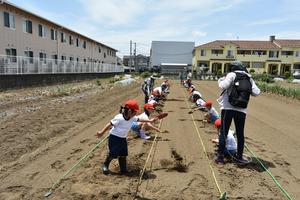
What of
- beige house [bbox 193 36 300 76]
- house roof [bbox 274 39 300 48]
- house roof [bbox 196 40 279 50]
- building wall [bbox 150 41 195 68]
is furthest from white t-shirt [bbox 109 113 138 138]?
building wall [bbox 150 41 195 68]

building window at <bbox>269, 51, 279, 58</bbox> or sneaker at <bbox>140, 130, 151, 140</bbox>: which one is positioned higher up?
building window at <bbox>269, 51, 279, 58</bbox>

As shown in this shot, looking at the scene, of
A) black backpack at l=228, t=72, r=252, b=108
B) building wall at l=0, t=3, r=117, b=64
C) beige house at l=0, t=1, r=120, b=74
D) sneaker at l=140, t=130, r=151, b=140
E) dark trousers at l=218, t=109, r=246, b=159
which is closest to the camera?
black backpack at l=228, t=72, r=252, b=108

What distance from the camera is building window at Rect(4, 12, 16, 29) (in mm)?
20125

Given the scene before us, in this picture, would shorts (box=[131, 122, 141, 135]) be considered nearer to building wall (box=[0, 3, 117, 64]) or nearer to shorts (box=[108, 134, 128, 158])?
shorts (box=[108, 134, 128, 158])

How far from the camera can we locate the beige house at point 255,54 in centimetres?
5419

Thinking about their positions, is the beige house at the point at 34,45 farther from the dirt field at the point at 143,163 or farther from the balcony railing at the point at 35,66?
the dirt field at the point at 143,163

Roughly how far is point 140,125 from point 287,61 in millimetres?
53906

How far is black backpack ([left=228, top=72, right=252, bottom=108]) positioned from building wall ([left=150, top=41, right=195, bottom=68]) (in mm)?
58460

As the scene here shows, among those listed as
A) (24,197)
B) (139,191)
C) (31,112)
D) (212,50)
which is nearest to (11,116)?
(31,112)

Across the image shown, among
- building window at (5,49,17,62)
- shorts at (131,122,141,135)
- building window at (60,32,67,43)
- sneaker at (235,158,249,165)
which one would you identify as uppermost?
building window at (60,32,67,43)

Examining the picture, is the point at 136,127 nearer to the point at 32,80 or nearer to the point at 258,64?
the point at 32,80

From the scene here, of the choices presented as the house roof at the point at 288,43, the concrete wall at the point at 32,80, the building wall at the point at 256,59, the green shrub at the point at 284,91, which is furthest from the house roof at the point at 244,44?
the green shrub at the point at 284,91

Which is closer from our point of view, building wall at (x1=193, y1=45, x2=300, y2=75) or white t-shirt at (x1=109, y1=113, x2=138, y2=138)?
white t-shirt at (x1=109, y1=113, x2=138, y2=138)

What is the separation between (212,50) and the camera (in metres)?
55.4
